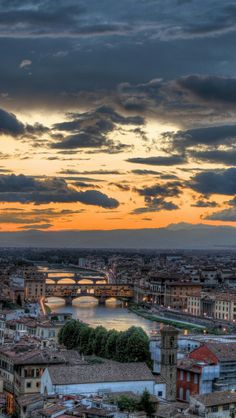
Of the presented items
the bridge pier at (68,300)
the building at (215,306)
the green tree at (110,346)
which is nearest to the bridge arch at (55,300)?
the bridge pier at (68,300)

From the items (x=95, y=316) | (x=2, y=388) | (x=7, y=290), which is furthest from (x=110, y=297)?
(x=2, y=388)

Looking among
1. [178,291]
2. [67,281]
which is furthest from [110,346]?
[67,281]

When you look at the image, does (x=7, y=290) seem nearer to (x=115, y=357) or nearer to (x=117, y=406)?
(x=115, y=357)

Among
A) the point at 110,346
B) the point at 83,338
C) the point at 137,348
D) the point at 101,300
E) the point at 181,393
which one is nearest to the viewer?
the point at 181,393

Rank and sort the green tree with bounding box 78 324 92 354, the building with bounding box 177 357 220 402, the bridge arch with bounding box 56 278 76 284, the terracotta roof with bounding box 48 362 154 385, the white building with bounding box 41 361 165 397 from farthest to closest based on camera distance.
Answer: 1. the bridge arch with bounding box 56 278 76 284
2. the green tree with bounding box 78 324 92 354
3. the building with bounding box 177 357 220 402
4. the terracotta roof with bounding box 48 362 154 385
5. the white building with bounding box 41 361 165 397

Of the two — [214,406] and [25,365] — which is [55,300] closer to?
[25,365]

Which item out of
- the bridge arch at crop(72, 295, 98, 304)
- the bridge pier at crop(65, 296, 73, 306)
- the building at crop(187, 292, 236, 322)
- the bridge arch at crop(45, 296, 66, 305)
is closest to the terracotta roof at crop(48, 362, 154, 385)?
the building at crop(187, 292, 236, 322)

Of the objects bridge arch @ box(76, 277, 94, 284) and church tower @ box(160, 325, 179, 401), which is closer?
church tower @ box(160, 325, 179, 401)

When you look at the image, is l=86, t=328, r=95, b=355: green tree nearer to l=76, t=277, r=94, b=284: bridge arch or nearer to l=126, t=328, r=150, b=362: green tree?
l=126, t=328, r=150, b=362: green tree
